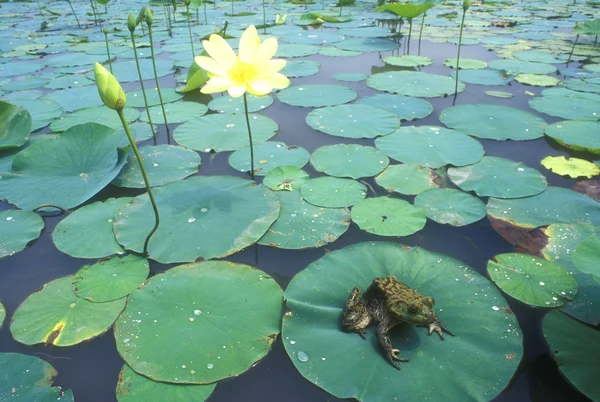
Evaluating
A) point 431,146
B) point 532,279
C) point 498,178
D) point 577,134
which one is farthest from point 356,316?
point 577,134

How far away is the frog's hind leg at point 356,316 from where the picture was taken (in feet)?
5.72

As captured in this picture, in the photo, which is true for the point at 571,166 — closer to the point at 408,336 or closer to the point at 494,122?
the point at 494,122

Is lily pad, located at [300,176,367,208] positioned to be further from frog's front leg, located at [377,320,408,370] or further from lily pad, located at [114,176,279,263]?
frog's front leg, located at [377,320,408,370]

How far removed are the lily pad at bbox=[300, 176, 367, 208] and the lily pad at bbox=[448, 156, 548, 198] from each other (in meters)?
0.78

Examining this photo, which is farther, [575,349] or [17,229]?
[17,229]

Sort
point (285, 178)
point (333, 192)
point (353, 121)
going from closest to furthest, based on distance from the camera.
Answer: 1. point (333, 192)
2. point (285, 178)
3. point (353, 121)

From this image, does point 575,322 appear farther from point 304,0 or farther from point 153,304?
point 304,0

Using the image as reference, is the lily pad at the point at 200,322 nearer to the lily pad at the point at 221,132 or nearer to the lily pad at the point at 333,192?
the lily pad at the point at 333,192

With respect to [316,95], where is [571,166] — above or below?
below

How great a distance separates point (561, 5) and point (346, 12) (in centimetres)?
638

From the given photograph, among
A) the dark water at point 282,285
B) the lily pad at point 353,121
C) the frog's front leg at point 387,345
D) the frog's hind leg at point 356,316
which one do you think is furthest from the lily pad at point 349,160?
the frog's front leg at point 387,345

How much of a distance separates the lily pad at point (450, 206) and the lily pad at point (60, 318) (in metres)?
1.98

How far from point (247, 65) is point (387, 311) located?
164 centimetres

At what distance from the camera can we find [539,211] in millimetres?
2510
